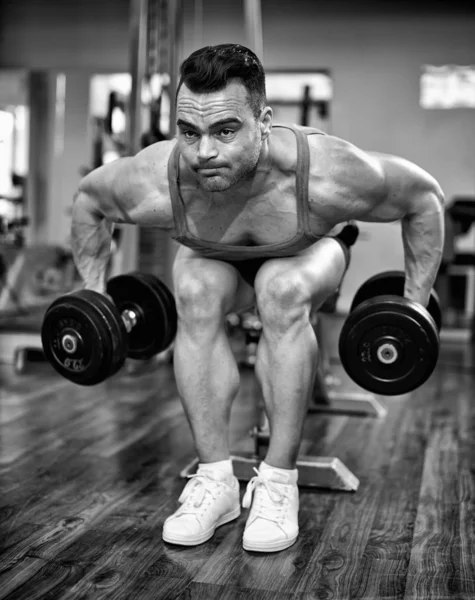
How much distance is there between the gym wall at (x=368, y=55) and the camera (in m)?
6.70

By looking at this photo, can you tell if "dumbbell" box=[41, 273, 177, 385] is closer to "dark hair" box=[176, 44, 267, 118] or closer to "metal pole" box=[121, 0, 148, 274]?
"dark hair" box=[176, 44, 267, 118]

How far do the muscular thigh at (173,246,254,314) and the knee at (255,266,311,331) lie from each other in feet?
0.31

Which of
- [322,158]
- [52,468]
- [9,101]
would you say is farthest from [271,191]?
[9,101]

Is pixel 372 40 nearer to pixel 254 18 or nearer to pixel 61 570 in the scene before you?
pixel 254 18

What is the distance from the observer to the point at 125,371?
349 centimetres

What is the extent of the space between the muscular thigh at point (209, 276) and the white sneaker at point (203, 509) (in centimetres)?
34

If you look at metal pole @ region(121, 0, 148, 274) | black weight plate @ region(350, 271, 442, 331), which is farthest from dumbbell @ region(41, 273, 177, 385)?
metal pole @ region(121, 0, 148, 274)

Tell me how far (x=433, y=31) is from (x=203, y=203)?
576 centimetres

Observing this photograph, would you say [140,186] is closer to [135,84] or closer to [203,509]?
[203,509]

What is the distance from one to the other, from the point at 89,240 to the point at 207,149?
470mm

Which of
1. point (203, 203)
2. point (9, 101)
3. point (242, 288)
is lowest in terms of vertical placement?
point (242, 288)

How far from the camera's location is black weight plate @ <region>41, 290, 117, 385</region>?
5.14 ft

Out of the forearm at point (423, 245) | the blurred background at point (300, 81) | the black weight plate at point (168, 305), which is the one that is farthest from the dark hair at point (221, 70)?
the blurred background at point (300, 81)

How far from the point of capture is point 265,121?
145cm
